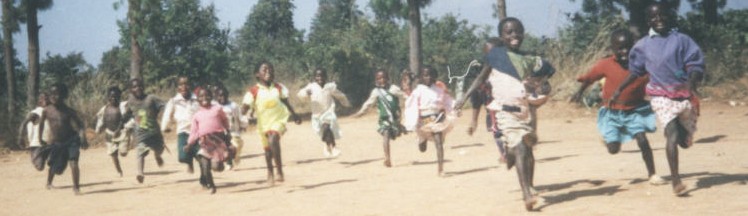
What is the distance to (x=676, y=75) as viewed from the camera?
5.68m

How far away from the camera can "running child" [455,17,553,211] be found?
5602 mm

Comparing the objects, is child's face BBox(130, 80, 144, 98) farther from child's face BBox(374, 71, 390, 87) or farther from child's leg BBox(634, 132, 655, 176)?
child's leg BBox(634, 132, 655, 176)

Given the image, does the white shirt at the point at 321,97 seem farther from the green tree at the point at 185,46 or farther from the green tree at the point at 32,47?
the green tree at the point at 185,46

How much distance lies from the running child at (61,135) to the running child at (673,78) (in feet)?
21.7

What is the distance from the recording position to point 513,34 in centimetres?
570

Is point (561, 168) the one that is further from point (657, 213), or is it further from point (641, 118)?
point (657, 213)

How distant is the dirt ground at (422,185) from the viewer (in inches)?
227

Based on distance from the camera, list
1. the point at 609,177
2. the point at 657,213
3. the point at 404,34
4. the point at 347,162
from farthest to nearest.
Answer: the point at 404,34 → the point at 347,162 → the point at 609,177 → the point at 657,213

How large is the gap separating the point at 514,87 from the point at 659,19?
4.37ft

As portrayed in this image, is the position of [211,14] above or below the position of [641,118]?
above

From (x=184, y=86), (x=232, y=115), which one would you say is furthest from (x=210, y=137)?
(x=232, y=115)

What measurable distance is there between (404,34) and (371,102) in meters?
39.2

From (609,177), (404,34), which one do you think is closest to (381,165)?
(609,177)

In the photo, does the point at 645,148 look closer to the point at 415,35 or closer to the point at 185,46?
the point at 415,35
